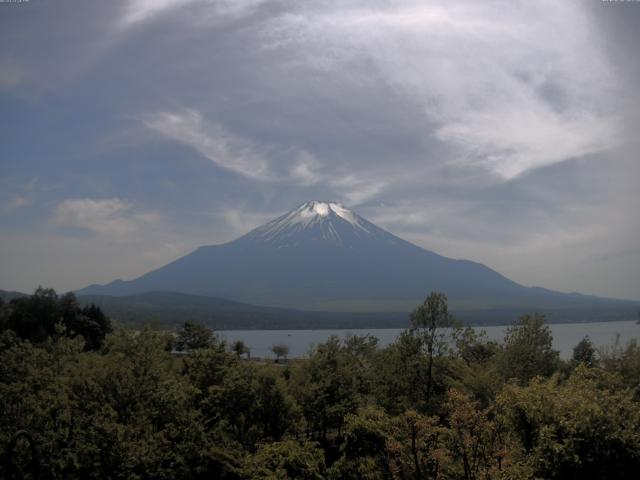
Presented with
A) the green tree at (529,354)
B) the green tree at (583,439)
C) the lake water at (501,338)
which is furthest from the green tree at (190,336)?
the green tree at (583,439)

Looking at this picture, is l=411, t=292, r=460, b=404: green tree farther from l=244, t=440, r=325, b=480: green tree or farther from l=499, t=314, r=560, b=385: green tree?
l=244, t=440, r=325, b=480: green tree

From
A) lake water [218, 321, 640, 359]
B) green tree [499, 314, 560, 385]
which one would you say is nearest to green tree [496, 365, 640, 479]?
green tree [499, 314, 560, 385]

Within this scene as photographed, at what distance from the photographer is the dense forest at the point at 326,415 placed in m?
13.0

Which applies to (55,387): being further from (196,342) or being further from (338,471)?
(196,342)

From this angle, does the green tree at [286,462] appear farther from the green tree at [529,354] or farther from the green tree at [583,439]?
the green tree at [529,354]

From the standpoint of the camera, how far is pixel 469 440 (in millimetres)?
12492

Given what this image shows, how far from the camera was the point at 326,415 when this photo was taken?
21.0m

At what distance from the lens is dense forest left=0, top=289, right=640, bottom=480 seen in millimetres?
13000

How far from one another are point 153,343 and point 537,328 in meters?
18.7

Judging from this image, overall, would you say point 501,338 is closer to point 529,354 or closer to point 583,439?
point 529,354

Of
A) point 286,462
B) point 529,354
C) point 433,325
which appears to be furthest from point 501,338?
point 286,462

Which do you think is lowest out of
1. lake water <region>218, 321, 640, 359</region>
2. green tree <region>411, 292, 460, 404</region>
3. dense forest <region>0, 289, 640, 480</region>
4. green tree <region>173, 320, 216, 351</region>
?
lake water <region>218, 321, 640, 359</region>

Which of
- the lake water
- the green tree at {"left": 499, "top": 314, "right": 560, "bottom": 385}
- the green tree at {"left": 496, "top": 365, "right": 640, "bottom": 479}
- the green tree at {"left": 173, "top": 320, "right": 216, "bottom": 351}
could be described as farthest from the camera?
the lake water

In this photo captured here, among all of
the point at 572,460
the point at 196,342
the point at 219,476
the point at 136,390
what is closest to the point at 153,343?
the point at 136,390
